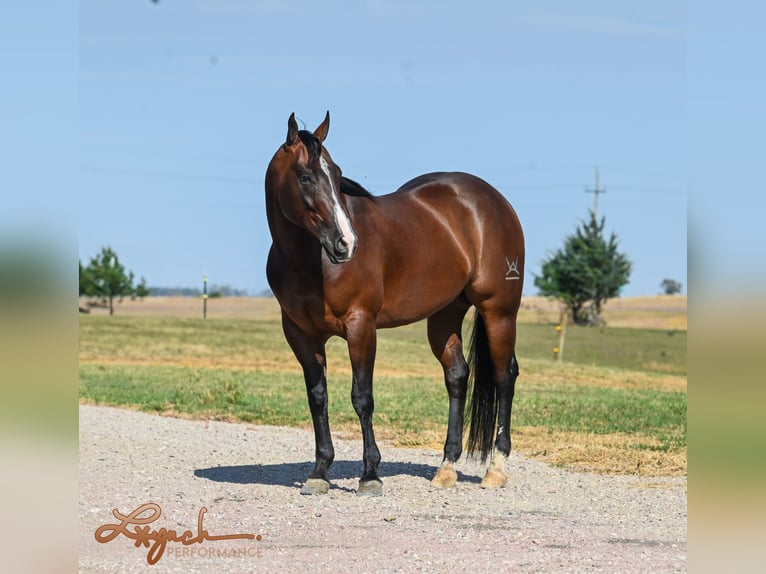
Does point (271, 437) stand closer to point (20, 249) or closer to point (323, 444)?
point (323, 444)

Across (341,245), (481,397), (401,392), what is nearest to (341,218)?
(341,245)

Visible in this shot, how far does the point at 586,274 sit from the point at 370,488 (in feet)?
196

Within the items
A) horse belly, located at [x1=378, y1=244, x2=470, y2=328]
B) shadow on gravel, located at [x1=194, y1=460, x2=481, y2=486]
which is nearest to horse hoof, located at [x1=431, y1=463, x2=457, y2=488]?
shadow on gravel, located at [x1=194, y1=460, x2=481, y2=486]

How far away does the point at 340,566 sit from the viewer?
603 cm

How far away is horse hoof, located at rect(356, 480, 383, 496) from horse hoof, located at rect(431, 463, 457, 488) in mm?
861

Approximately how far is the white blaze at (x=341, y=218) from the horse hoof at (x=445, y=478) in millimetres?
2757

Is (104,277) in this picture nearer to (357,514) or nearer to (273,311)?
(273,311)

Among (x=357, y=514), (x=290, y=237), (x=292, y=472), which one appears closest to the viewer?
(x=357, y=514)

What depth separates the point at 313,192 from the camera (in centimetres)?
769

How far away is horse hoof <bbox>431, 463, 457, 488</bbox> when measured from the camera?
9.20 m

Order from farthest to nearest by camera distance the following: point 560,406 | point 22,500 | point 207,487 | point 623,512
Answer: point 560,406 < point 207,487 < point 623,512 < point 22,500

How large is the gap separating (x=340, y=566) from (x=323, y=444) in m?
2.75

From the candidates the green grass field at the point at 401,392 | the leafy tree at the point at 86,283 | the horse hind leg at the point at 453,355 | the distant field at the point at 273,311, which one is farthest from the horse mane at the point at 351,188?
the leafy tree at the point at 86,283

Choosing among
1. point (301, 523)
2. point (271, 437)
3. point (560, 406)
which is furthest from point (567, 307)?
point (301, 523)
